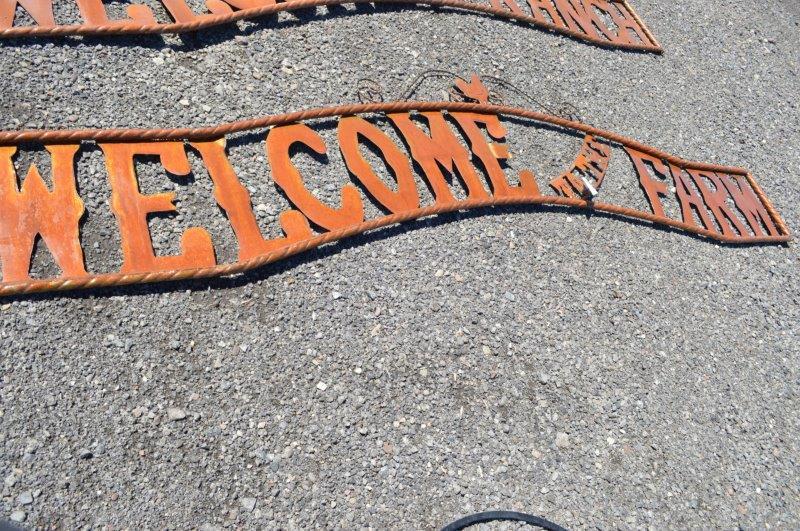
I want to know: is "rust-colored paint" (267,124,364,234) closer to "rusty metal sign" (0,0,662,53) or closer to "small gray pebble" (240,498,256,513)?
"rusty metal sign" (0,0,662,53)

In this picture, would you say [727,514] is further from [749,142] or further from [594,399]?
[749,142]

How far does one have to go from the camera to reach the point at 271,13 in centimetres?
562

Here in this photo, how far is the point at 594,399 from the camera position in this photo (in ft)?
15.8

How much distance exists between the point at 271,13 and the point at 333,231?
2125mm

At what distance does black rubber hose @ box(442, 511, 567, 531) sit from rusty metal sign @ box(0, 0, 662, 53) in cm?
396

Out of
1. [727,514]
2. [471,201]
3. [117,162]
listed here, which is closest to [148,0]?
[117,162]

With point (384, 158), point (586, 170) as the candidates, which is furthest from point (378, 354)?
point (586, 170)

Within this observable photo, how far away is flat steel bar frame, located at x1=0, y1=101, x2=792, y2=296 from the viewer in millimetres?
4004

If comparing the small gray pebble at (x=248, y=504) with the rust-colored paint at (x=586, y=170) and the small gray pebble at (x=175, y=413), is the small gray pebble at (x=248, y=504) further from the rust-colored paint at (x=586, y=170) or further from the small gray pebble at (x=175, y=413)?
the rust-colored paint at (x=586, y=170)

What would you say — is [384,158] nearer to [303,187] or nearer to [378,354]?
[303,187]

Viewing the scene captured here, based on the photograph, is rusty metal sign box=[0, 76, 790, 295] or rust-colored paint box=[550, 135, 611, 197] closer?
rusty metal sign box=[0, 76, 790, 295]

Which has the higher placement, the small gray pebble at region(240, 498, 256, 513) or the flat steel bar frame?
the flat steel bar frame

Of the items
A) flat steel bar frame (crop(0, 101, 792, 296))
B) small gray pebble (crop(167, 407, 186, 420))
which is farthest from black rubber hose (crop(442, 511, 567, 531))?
flat steel bar frame (crop(0, 101, 792, 296))

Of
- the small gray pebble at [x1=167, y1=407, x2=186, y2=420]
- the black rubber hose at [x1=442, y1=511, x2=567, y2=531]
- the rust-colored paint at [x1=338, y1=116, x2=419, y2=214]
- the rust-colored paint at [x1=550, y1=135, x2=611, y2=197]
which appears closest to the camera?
the small gray pebble at [x1=167, y1=407, x2=186, y2=420]
